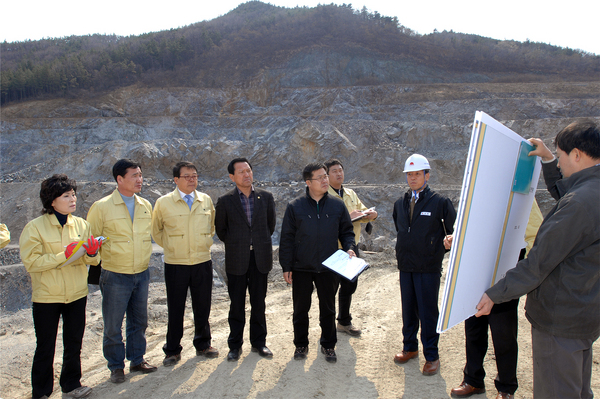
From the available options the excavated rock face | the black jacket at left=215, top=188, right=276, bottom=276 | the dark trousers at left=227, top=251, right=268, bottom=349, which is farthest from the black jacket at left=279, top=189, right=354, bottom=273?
the excavated rock face

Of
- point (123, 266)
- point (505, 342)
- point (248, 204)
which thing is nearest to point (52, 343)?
point (123, 266)

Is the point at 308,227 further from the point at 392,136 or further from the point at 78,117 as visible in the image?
the point at 78,117

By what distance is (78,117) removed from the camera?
106 ft

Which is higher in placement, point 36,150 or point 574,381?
point 36,150

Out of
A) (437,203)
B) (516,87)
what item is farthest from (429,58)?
(437,203)

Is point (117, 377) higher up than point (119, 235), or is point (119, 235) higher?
point (119, 235)

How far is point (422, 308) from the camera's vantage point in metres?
3.99

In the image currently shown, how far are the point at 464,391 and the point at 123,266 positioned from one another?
3.56 metres

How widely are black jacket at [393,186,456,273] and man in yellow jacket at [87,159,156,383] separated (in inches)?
113

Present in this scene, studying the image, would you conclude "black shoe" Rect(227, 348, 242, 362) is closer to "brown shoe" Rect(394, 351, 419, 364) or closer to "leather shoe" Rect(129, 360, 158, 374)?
"leather shoe" Rect(129, 360, 158, 374)

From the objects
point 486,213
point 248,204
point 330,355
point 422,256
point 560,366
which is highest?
point 486,213

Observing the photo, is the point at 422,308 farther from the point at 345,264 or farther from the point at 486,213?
the point at 486,213

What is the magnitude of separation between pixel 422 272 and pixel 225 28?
180ft

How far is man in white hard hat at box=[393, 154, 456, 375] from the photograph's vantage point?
394 centimetres
